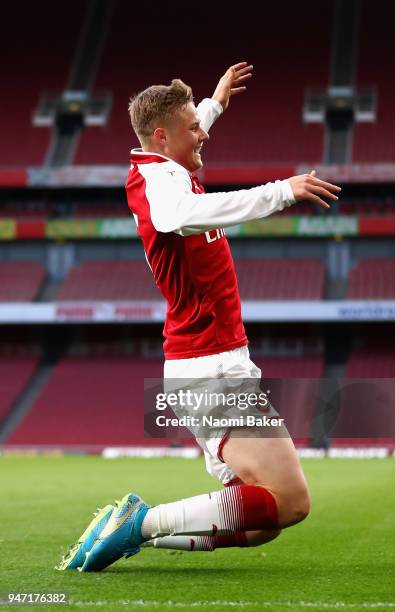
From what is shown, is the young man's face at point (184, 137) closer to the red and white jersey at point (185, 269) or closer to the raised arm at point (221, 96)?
the red and white jersey at point (185, 269)

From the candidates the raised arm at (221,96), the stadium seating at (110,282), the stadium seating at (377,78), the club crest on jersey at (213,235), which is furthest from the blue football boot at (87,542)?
the stadium seating at (377,78)

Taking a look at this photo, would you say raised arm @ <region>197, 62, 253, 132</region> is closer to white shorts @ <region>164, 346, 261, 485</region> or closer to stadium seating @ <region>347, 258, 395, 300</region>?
white shorts @ <region>164, 346, 261, 485</region>

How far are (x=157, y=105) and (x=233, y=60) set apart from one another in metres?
34.9

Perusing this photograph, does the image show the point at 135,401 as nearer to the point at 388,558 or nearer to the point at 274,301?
the point at 274,301

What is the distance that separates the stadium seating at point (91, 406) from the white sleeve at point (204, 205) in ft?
93.6

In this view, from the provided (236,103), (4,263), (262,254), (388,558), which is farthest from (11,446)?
(388,558)

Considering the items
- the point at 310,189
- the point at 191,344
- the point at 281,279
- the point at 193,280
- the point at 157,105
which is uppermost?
the point at 281,279

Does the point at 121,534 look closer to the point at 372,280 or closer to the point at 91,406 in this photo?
the point at 91,406

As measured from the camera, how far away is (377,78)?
39062 mm

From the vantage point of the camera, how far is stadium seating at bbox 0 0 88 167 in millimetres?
39625

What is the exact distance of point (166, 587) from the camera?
558 cm

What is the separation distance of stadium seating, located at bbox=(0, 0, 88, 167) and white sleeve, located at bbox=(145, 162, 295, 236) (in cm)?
3400

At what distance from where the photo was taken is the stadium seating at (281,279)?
36906 mm

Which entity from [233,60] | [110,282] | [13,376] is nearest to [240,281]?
[110,282]
